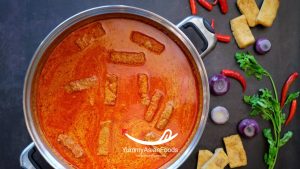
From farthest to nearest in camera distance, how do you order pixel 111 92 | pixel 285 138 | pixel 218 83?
pixel 285 138
pixel 218 83
pixel 111 92

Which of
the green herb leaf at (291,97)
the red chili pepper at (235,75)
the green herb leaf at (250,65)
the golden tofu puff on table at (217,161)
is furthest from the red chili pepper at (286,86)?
the golden tofu puff on table at (217,161)

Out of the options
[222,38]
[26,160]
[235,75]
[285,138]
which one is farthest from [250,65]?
[26,160]

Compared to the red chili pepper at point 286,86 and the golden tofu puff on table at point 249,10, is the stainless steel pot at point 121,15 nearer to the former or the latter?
the golden tofu puff on table at point 249,10

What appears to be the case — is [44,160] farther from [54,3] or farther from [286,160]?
[286,160]

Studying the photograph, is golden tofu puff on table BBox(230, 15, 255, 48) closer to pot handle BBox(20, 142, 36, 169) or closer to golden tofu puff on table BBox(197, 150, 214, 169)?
golden tofu puff on table BBox(197, 150, 214, 169)

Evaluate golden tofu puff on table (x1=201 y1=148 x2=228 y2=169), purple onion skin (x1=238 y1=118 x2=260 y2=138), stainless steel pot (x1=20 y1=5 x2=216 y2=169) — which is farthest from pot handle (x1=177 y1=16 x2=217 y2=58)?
golden tofu puff on table (x1=201 y1=148 x2=228 y2=169)

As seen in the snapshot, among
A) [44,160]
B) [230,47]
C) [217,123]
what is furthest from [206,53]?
[44,160]

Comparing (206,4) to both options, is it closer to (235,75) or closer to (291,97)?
(235,75)
